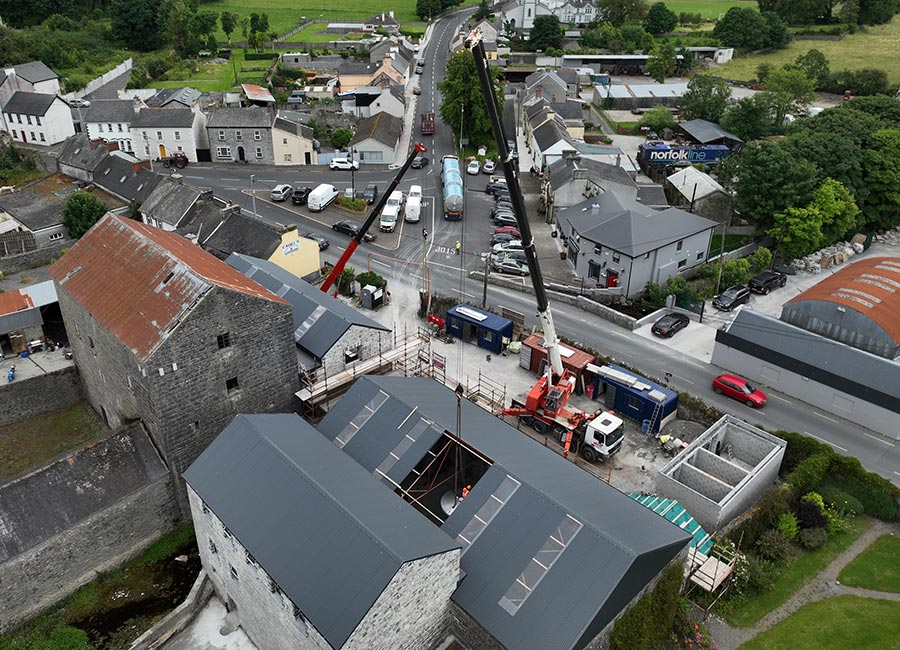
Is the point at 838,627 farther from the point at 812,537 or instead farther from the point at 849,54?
the point at 849,54

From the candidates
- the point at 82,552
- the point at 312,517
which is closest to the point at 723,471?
the point at 312,517

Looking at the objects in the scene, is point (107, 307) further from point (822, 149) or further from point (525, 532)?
point (822, 149)

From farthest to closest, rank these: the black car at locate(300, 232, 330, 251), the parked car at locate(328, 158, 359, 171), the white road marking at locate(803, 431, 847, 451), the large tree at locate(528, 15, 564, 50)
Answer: the large tree at locate(528, 15, 564, 50), the parked car at locate(328, 158, 359, 171), the black car at locate(300, 232, 330, 251), the white road marking at locate(803, 431, 847, 451)

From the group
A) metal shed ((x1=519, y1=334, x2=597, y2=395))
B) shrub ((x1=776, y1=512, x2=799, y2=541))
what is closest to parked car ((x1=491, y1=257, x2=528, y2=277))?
metal shed ((x1=519, y1=334, x2=597, y2=395))

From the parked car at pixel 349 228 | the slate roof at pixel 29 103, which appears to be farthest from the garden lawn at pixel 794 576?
the slate roof at pixel 29 103

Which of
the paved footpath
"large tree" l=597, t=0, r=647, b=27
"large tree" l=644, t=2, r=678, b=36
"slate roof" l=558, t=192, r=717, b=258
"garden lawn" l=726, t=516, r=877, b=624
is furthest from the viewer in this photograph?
"large tree" l=597, t=0, r=647, b=27

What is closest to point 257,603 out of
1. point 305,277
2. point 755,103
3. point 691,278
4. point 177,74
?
point 305,277

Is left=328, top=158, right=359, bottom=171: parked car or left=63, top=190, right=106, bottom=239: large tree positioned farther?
left=328, top=158, right=359, bottom=171: parked car

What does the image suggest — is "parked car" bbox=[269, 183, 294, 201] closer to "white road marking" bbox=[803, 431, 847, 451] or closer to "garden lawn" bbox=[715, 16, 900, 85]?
"white road marking" bbox=[803, 431, 847, 451]
